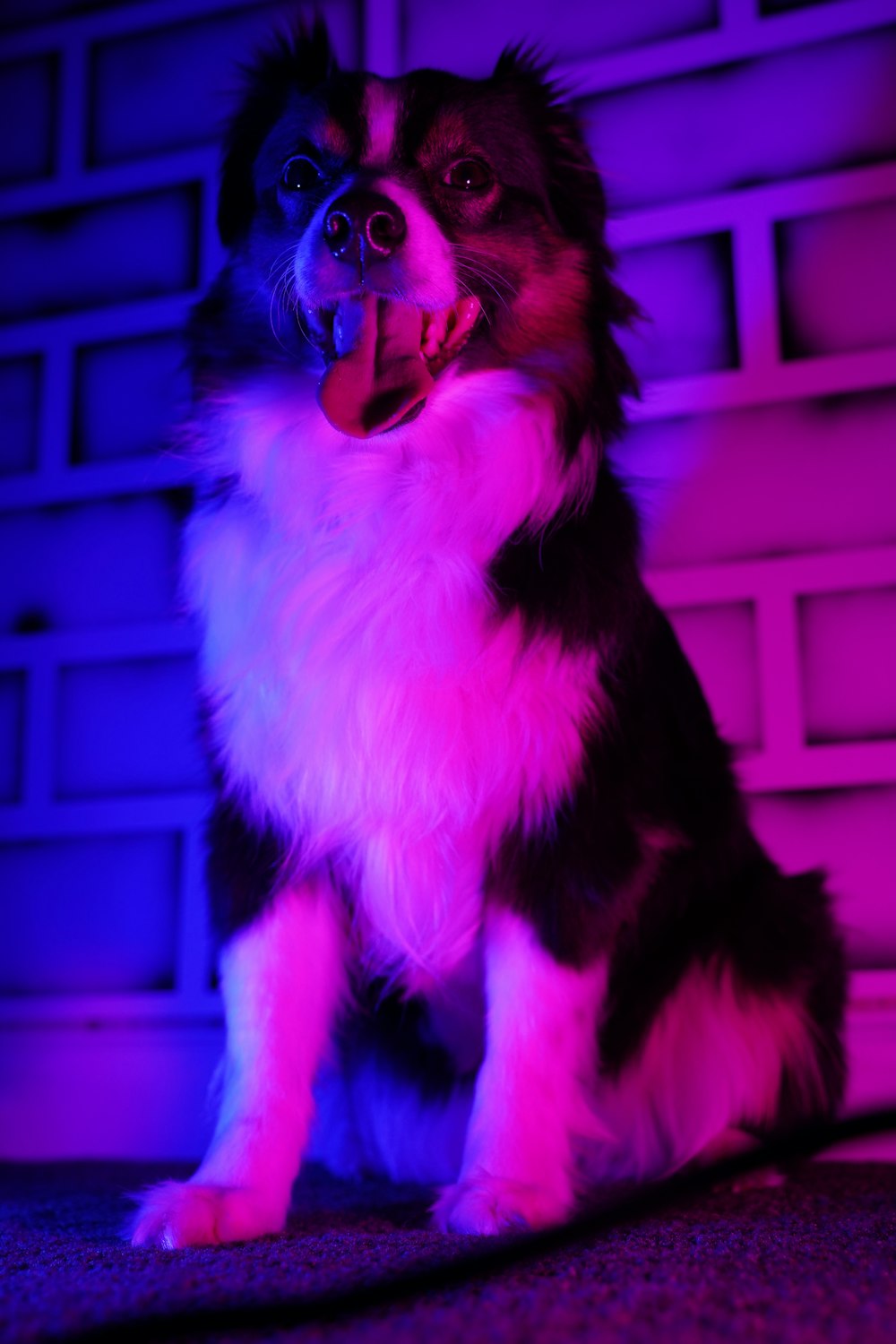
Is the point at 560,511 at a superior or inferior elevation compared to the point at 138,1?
inferior

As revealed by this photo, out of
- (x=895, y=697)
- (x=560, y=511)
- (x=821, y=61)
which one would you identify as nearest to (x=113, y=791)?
(x=560, y=511)

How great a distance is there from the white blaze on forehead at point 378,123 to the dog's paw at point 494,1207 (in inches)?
57.4

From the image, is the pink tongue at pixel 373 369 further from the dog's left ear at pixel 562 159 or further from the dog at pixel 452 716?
the dog's left ear at pixel 562 159

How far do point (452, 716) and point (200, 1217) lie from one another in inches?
27.3

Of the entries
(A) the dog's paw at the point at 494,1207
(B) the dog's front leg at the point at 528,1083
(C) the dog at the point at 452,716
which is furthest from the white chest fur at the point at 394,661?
(A) the dog's paw at the point at 494,1207

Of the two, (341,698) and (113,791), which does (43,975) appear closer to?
(113,791)

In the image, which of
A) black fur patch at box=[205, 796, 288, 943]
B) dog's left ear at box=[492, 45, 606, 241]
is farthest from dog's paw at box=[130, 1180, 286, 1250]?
dog's left ear at box=[492, 45, 606, 241]

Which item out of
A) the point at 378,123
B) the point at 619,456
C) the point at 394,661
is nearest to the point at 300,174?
the point at 378,123

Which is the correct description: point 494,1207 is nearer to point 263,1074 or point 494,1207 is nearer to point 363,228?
point 263,1074

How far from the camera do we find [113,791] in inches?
109

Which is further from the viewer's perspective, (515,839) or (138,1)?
(138,1)

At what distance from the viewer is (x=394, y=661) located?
1695 millimetres

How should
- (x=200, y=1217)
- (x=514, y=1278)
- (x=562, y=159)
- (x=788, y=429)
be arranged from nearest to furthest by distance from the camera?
(x=514, y=1278) < (x=200, y=1217) < (x=562, y=159) < (x=788, y=429)

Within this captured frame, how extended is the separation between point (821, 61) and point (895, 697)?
1.36 m
